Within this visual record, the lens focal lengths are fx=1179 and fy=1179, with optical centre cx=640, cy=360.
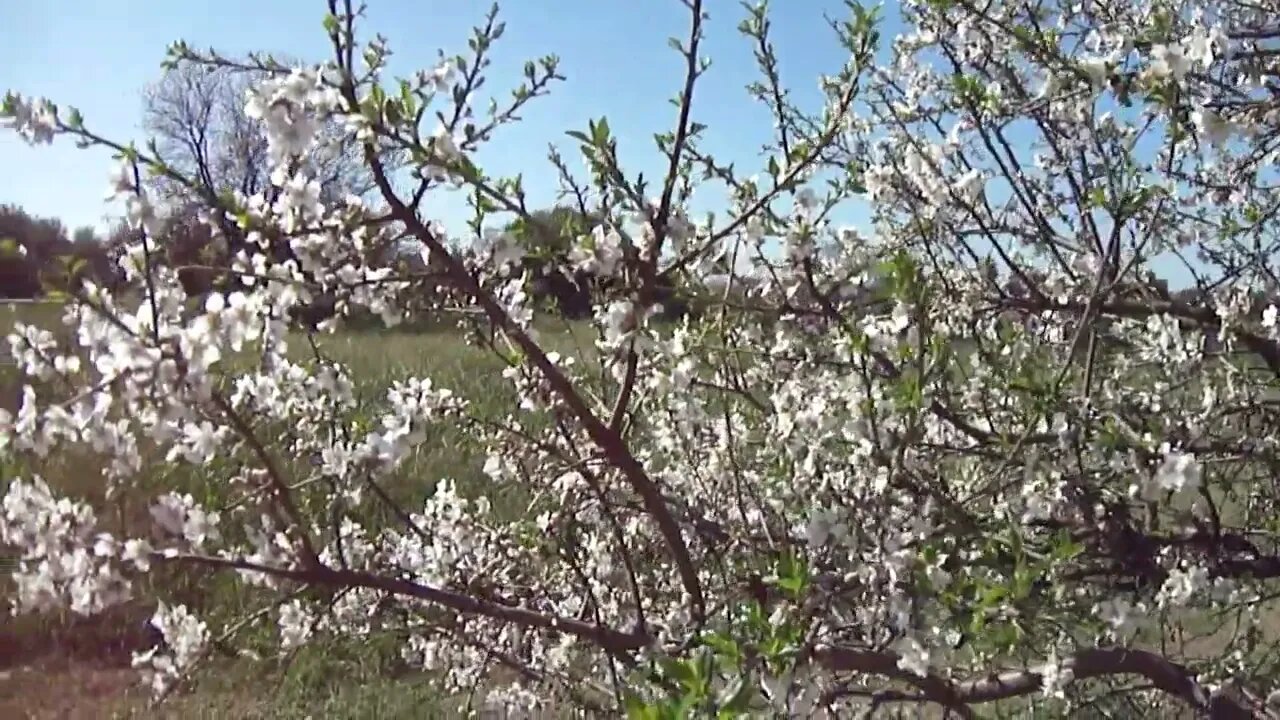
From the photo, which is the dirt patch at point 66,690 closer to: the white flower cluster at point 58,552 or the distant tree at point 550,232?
the white flower cluster at point 58,552

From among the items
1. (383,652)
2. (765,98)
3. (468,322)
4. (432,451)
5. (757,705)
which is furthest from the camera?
(432,451)

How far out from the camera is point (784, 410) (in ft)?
8.20

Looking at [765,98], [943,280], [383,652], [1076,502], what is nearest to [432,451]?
Result: [383,652]

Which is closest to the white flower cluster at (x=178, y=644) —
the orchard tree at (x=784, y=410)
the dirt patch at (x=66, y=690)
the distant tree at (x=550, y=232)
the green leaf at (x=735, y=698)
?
the orchard tree at (x=784, y=410)

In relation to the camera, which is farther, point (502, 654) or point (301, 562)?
point (502, 654)

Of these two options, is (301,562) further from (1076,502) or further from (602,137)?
(1076,502)

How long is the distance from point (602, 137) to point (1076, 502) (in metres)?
1.14

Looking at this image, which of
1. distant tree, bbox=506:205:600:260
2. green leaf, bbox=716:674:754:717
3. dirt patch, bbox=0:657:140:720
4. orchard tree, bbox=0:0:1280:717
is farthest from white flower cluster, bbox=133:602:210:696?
dirt patch, bbox=0:657:140:720

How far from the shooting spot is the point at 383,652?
4566mm

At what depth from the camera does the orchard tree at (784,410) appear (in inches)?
66.6

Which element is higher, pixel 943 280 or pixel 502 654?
pixel 943 280

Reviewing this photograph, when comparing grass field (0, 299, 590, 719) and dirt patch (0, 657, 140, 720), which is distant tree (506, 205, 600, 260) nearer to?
grass field (0, 299, 590, 719)

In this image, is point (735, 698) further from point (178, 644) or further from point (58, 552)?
point (178, 644)

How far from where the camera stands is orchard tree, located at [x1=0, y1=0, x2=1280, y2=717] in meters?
1.69
